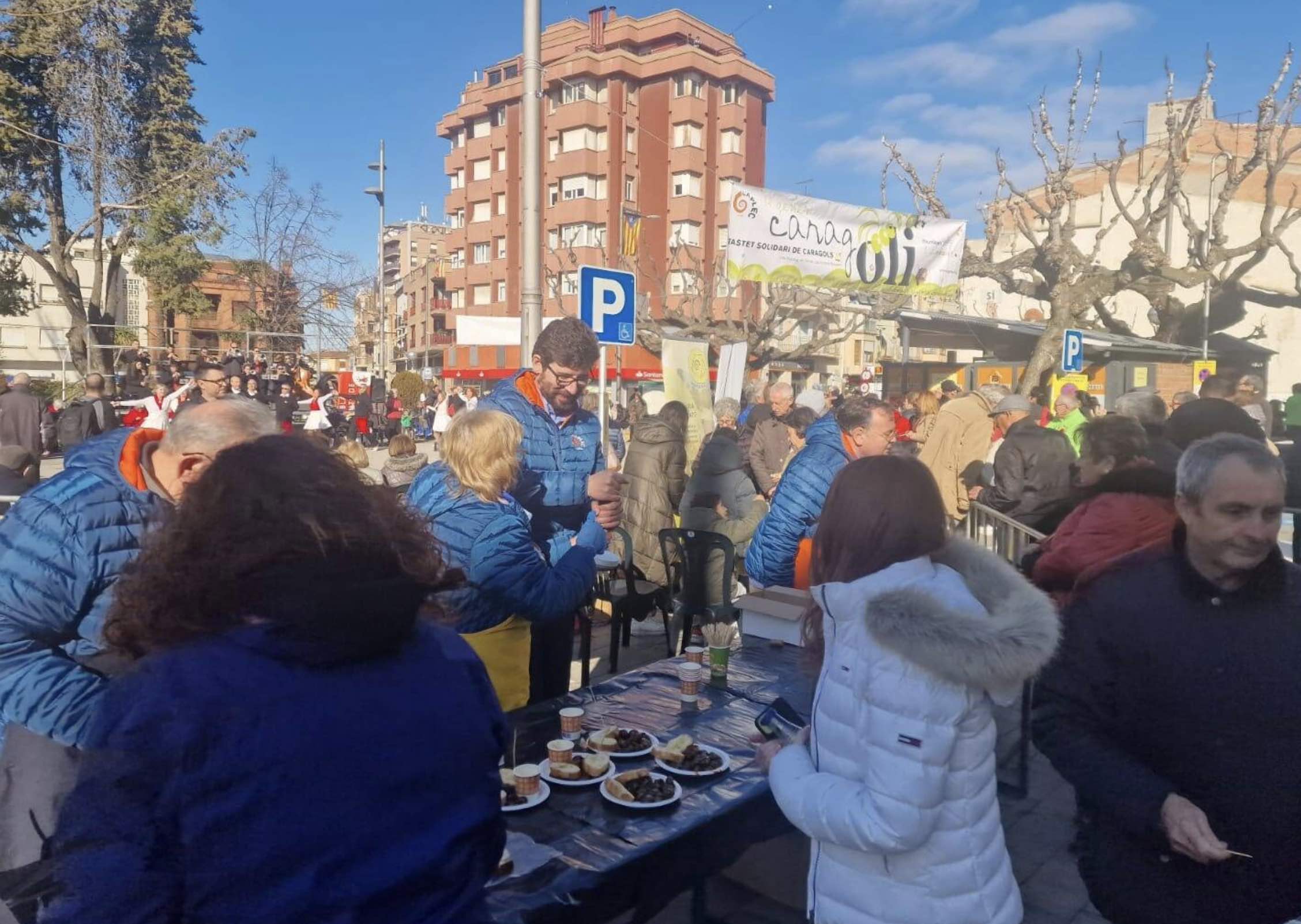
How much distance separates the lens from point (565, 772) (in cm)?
257

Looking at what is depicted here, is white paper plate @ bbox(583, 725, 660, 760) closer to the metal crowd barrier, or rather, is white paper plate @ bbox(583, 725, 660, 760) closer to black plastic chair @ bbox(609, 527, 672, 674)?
the metal crowd barrier

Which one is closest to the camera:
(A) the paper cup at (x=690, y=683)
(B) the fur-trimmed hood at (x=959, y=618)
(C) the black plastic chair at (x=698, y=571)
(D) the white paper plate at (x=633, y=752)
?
(B) the fur-trimmed hood at (x=959, y=618)

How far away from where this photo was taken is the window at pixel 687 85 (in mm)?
47406

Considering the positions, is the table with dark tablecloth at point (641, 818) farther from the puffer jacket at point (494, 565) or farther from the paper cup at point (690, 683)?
the puffer jacket at point (494, 565)

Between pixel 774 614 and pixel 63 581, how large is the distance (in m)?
2.84

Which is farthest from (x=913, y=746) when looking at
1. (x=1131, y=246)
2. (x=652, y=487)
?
(x=1131, y=246)

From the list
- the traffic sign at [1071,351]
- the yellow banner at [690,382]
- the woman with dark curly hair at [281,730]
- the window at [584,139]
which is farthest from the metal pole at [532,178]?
the window at [584,139]

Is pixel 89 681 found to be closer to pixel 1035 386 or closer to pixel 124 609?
pixel 124 609

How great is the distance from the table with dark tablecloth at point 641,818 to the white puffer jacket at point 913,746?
48cm

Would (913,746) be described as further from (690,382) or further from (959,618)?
(690,382)

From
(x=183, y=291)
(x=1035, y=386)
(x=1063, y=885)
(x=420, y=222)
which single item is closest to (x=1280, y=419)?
(x=1035, y=386)

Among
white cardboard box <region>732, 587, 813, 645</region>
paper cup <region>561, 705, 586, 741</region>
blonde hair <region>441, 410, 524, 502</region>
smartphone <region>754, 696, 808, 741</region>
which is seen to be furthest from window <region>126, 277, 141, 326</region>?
smartphone <region>754, 696, 808, 741</region>

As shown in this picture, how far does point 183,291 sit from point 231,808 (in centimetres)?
2288

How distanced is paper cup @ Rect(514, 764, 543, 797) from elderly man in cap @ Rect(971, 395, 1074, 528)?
548 centimetres
